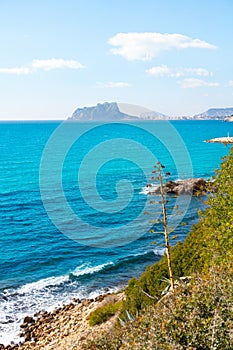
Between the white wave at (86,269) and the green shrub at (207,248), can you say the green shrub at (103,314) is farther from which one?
the white wave at (86,269)

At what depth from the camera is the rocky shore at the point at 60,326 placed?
64.7 feet

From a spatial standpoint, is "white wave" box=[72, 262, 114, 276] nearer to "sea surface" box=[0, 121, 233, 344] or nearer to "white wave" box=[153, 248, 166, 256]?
"sea surface" box=[0, 121, 233, 344]

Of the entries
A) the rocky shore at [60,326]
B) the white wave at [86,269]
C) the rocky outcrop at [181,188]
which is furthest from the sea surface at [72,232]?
the rocky outcrop at [181,188]

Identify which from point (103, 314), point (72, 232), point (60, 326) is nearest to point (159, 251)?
point (72, 232)

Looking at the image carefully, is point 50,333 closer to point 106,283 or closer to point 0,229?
point 106,283

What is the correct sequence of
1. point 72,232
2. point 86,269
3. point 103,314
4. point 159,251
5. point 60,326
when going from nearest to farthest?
point 103,314, point 60,326, point 86,269, point 159,251, point 72,232

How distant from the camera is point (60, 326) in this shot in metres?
22.1

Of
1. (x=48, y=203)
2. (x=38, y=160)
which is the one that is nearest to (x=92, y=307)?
(x=48, y=203)

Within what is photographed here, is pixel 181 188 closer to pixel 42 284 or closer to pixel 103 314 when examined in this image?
pixel 42 284

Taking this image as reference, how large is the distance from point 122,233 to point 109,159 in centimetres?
5121

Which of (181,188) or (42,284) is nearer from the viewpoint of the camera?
(42,284)

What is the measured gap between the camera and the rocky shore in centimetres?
1973

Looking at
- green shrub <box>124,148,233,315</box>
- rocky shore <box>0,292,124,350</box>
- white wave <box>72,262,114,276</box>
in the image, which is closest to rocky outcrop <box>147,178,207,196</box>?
white wave <box>72,262,114,276</box>

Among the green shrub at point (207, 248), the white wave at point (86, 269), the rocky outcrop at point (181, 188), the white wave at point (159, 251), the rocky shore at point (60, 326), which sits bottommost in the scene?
the rocky shore at point (60, 326)
